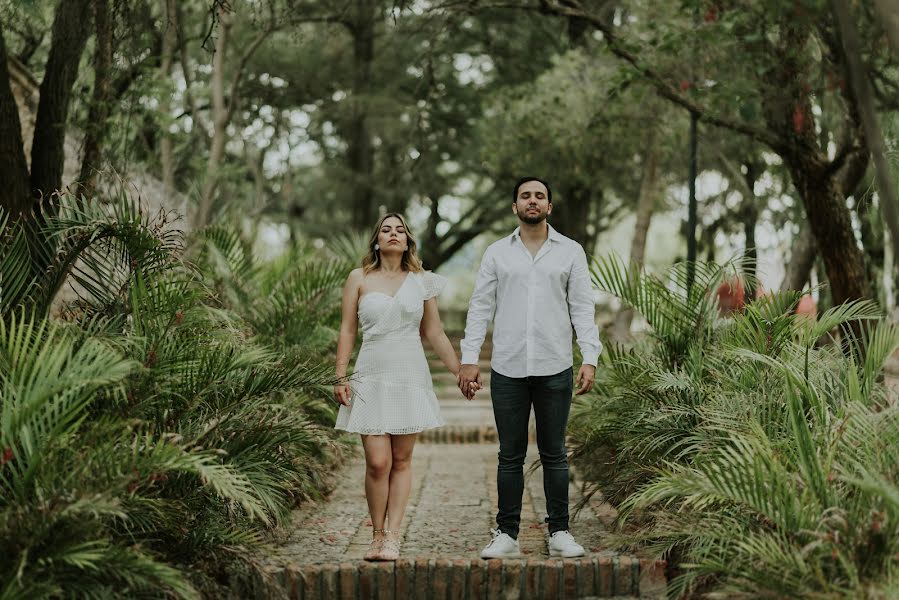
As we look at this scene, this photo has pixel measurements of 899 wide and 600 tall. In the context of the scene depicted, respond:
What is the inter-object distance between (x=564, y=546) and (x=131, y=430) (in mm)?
2339

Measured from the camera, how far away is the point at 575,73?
17047 millimetres

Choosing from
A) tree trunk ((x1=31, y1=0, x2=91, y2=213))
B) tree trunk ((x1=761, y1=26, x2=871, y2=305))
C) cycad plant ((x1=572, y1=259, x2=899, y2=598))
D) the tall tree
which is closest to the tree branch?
the tall tree

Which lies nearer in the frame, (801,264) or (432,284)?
(432,284)

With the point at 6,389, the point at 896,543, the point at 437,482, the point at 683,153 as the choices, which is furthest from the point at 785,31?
the point at 683,153

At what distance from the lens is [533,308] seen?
5344mm

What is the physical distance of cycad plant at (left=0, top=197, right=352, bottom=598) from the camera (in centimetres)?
390

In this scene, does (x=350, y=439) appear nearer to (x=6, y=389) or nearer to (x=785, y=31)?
(x=6, y=389)

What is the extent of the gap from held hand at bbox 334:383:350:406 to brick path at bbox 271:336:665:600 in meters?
0.84

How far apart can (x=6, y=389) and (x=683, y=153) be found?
2051 cm

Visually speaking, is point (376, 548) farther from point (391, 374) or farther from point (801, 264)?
point (801, 264)

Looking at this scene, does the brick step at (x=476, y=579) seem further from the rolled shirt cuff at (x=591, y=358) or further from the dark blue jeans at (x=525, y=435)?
the rolled shirt cuff at (x=591, y=358)

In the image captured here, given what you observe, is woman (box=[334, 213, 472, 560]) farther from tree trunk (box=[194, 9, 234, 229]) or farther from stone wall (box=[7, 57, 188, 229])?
tree trunk (box=[194, 9, 234, 229])

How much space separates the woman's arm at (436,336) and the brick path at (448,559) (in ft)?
3.48

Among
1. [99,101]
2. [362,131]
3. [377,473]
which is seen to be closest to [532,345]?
[377,473]
